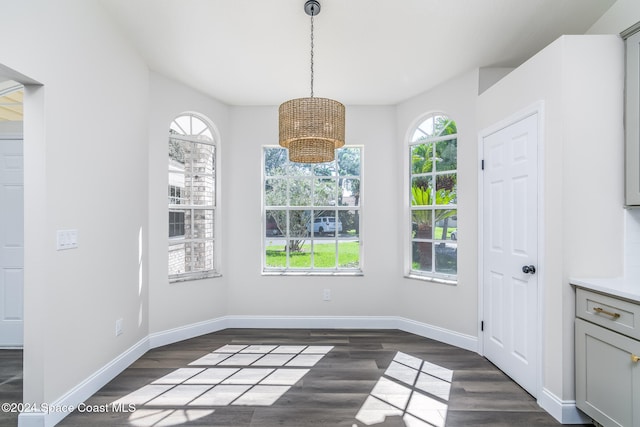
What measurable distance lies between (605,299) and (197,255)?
3.63m

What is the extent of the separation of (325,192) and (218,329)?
211 cm

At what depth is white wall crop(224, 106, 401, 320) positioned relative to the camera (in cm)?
393

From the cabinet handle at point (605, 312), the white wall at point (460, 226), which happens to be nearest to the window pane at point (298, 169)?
the white wall at point (460, 226)

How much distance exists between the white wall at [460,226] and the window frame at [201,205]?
2.30m

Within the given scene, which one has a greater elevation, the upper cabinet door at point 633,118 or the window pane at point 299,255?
the upper cabinet door at point 633,118

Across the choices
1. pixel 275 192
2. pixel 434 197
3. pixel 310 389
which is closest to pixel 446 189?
pixel 434 197

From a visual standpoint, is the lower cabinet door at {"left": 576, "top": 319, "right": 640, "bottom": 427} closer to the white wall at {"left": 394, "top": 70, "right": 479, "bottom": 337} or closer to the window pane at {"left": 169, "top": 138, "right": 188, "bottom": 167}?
the white wall at {"left": 394, "top": 70, "right": 479, "bottom": 337}

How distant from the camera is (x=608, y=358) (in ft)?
6.00

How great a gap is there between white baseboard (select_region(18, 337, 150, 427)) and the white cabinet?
330 centimetres

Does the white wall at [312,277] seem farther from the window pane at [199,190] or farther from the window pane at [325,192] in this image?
the window pane at [325,192]

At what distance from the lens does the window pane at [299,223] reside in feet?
13.3

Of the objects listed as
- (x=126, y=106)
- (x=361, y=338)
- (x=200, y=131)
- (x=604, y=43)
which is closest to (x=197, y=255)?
(x=200, y=131)

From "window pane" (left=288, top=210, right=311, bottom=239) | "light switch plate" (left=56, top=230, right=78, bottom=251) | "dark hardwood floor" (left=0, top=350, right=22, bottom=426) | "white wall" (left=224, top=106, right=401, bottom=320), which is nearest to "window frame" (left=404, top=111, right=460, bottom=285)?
"white wall" (left=224, top=106, right=401, bottom=320)

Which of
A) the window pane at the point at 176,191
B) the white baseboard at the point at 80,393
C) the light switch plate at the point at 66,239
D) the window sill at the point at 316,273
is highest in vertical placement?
→ the window pane at the point at 176,191
